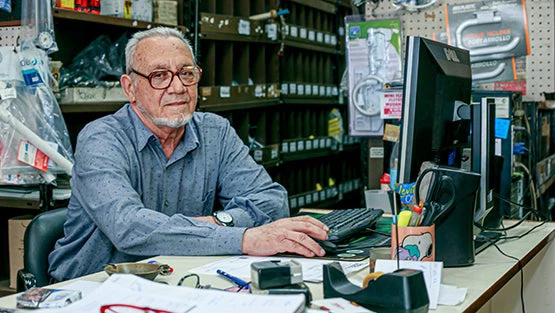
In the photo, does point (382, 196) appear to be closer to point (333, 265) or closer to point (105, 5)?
point (333, 265)

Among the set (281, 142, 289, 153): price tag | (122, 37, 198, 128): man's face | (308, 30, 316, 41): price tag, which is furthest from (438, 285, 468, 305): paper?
A: (308, 30, 316, 41): price tag

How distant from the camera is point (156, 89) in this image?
2266 millimetres

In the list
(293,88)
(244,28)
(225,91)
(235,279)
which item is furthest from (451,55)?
(293,88)

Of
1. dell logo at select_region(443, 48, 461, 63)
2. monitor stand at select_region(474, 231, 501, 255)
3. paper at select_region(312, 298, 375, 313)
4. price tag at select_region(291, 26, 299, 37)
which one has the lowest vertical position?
monitor stand at select_region(474, 231, 501, 255)

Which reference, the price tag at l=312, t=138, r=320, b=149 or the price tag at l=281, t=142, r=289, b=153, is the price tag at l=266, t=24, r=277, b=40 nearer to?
the price tag at l=281, t=142, r=289, b=153

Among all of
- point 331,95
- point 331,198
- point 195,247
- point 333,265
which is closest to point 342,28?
point 331,95

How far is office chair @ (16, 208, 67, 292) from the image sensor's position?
6.71ft

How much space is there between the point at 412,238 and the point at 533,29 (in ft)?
6.10

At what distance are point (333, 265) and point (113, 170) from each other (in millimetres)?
889

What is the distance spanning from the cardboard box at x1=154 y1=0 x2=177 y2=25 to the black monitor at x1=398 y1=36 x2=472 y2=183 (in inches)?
82.3

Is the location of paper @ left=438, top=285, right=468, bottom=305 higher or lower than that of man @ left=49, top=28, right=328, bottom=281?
lower

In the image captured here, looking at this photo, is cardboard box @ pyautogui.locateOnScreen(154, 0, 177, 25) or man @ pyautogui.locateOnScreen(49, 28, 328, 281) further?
cardboard box @ pyautogui.locateOnScreen(154, 0, 177, 25)

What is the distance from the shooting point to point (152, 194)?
2.24m

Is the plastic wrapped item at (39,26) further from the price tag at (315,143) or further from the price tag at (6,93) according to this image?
the price tag at (315,143)
